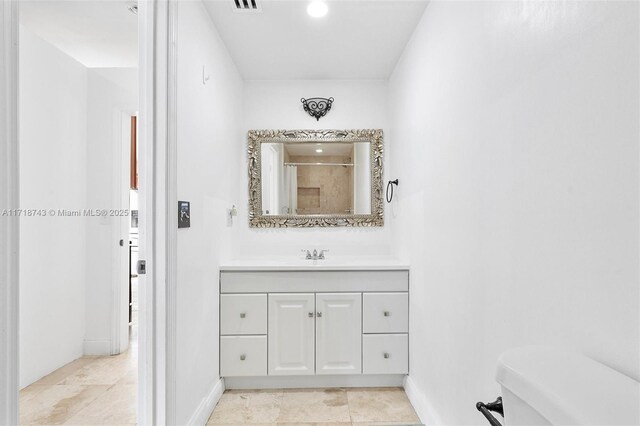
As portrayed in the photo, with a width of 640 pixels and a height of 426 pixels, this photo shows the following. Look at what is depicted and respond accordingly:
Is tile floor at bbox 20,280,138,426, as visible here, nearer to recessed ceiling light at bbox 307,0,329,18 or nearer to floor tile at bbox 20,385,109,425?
floor tile at bbox 20,385,109,425

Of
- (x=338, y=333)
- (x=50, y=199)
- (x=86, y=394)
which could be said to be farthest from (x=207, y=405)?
(x=50, y=199)

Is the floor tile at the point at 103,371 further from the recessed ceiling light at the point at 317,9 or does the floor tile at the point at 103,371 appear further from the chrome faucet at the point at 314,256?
the recessed ceiling light at the point at 317,9

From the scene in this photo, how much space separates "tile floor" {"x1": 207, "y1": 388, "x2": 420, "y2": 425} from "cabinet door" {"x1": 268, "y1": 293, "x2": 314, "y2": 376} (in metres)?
0.17

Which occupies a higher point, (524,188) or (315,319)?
(524,188)

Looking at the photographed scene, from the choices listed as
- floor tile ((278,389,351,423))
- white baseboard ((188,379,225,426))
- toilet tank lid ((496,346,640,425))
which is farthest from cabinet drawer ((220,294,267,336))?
toilet tank lid ((496,346,640,425))

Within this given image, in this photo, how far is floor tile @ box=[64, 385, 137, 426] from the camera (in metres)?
1.85

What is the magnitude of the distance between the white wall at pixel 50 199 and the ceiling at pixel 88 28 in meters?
0.04

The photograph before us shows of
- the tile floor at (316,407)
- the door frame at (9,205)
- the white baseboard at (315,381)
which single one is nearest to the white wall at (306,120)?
the white baseboard at (315,381)

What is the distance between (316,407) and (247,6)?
235 centimetres

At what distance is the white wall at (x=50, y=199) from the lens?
0.97 metres

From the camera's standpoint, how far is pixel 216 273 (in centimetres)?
227

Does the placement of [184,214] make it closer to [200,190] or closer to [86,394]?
[200,190]

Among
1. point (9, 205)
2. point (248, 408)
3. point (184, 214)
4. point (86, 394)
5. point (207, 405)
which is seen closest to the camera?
point (9, 205)

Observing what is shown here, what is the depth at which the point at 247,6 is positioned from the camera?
1.92 meters
